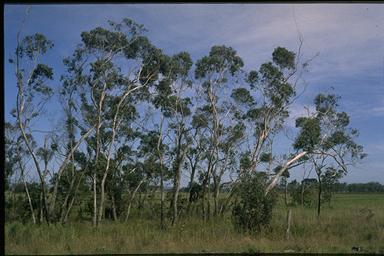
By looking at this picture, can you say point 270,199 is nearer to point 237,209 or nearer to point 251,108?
point 237,209

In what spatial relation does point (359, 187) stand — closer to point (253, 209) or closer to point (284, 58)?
point (253, 209)

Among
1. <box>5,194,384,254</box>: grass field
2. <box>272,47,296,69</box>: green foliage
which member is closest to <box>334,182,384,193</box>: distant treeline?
<box>5,194,384,254</box>: grass field

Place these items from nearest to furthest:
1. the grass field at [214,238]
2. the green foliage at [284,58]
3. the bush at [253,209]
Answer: the grass field at [214,238]
the bush at [253,209]
the green foliage at [284,58]

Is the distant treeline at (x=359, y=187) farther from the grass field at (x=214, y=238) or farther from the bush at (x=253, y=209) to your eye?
the bush at (x=253, y=209)

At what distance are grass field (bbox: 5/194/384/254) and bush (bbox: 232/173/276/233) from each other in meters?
0.30

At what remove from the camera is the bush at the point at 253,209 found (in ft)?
47.6

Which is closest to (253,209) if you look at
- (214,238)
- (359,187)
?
(214,238)

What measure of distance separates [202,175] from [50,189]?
6247 mm

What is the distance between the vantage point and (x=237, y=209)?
15.1 metres

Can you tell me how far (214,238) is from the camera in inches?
527

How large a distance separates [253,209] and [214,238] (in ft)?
5.98

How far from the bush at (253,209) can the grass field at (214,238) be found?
300 mm

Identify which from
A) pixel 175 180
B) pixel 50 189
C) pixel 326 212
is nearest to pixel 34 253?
pixel 50 189

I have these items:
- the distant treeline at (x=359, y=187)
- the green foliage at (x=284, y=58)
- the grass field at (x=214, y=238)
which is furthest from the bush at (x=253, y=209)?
the green foliage at (x=284, y=58)
